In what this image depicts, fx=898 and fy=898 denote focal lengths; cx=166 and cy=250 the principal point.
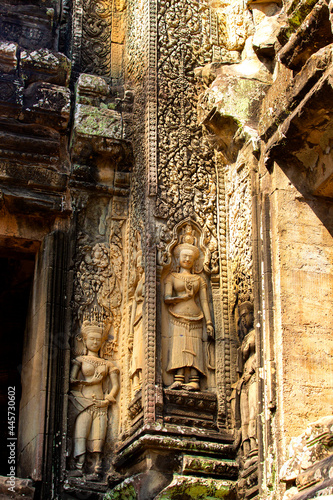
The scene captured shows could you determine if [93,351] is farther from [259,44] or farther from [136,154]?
[259,44]

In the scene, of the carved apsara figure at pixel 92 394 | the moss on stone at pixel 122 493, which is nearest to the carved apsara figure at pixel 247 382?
the moss on stone at pixel 122 493

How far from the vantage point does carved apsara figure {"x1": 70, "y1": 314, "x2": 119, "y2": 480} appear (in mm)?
10777

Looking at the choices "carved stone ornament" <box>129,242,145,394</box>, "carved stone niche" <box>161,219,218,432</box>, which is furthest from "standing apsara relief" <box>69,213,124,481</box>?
"carved stone niche" <box>161,219,218,432</box>

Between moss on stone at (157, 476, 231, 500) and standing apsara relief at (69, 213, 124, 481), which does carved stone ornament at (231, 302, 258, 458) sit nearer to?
moss on stone at (157, 476, 231, 500)

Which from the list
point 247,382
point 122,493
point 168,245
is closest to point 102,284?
point 168,245

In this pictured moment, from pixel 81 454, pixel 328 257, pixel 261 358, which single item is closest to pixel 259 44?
pixel 328 257

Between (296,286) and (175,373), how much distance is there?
1.93m

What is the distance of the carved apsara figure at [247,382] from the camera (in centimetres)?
994

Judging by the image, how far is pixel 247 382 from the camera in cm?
1027

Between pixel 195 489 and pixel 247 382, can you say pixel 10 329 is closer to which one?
pixel 247 382

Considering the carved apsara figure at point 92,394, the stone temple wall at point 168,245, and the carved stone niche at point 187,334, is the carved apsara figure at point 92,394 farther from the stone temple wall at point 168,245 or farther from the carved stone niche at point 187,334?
the carved stone niche at point 187,334

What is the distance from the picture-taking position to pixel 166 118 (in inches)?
466

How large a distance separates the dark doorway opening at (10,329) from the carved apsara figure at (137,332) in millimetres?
2238

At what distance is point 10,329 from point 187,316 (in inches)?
162
